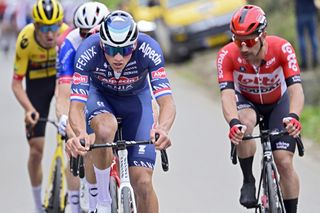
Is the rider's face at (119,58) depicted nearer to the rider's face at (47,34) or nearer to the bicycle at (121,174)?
the bicycle at (121,174)

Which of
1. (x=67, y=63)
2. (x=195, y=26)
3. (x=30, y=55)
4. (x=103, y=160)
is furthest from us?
(x=195, y=26)

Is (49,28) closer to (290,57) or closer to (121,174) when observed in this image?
(290,57)

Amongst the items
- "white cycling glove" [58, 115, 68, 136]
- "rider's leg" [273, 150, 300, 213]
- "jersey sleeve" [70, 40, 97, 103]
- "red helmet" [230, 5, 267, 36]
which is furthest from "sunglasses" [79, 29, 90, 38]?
"rider's leg" [273, 150, 300, 213]

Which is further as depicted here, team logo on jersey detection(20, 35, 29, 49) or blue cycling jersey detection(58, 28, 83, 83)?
team logo on jersey detection(20, 35, 29, 49)

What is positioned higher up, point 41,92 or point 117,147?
point 41,92

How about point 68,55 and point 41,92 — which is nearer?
point 68,55

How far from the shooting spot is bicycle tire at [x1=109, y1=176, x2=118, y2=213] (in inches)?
318

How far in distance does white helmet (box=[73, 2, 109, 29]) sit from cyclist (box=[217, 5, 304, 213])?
1.38 metres

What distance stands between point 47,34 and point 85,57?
8.10 feet

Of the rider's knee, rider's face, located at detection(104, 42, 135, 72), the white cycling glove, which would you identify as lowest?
the rider's knee

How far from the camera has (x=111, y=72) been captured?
8.45m

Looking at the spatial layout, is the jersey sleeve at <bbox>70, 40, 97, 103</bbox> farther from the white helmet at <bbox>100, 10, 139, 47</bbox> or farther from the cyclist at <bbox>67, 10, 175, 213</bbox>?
the white helmet at <bbox>100, 10, 139, 47</bbox>

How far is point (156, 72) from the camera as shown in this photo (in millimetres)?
8328

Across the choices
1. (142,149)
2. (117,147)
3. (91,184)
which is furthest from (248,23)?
(91,184)
